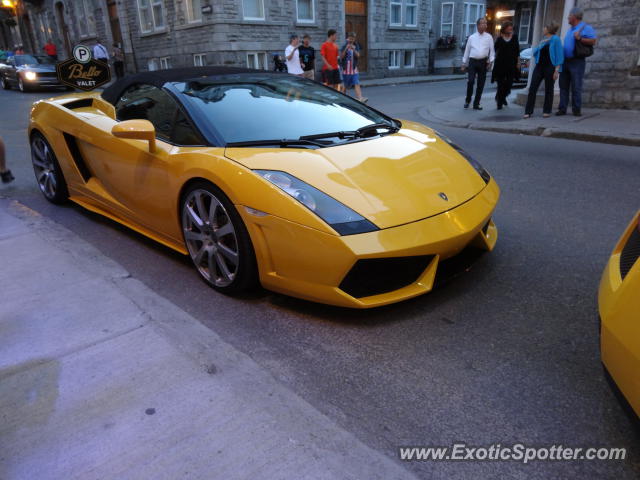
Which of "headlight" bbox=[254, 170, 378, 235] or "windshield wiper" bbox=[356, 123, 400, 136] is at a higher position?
"windshield wiper" bbox=[356, 123, 400, 136]

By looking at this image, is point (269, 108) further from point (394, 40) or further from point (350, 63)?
point (394, 40)

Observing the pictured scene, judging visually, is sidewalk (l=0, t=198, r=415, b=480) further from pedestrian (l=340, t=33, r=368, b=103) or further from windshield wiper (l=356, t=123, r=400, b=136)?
pedestrian (l=340, t=33, r=368, b=103)

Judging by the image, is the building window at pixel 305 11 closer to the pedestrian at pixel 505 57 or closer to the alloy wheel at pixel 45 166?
the pedestrian at pixel 505 57

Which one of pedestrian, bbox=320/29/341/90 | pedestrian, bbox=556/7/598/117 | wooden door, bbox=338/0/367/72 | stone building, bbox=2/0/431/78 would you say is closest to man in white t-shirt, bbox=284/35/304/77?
pedestrian, bbox=320/29/341/90

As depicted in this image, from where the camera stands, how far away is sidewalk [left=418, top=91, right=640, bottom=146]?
7.77 m

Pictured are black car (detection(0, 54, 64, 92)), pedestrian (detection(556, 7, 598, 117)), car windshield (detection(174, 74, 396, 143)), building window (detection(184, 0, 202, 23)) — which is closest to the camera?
car windshield (detection(174, 74, 396, 143))

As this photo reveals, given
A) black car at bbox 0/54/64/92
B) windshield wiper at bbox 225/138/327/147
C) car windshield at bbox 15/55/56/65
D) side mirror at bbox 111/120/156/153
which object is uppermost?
side mirror at bbox 111/120/156/153

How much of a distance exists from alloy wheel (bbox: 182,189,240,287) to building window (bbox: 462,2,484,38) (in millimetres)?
29027

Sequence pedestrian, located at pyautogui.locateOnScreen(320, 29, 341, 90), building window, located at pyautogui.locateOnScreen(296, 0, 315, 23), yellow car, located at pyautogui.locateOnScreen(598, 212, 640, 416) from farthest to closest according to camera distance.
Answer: building window, located at pyautogui.locateOnScreen(296, 0, 315, 23) → pedestrian, located at pyautogui.locateOnScreen(320, 29, 341, 90) → yellow car, located at pyautogui.locateOnScreen(598, 212, 640, 416)

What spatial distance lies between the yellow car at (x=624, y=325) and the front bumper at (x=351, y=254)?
35.5 inches

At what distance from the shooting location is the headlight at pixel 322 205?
254cm

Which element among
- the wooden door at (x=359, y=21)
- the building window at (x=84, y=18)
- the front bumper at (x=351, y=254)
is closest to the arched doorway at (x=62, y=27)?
the building window at (x=84, y=18)

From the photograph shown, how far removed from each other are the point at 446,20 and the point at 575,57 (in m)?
21.0

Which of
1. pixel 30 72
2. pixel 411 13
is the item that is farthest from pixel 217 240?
pixel 411 13
